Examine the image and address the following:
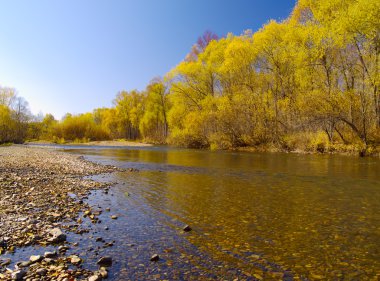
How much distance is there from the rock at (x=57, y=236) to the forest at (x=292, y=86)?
26322 millimetres

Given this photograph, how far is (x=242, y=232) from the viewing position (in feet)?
23.0

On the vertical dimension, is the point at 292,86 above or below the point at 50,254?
above

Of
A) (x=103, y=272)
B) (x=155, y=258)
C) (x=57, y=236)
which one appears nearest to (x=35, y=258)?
(x=57, y=236)

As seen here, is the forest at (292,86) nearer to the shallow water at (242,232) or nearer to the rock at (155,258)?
the shallow water at (242,232)

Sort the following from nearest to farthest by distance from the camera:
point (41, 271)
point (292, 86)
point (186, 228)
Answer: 1. point (41, 271)
2. point (186, 228)
3. point (292, 86)

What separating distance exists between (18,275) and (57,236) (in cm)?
169

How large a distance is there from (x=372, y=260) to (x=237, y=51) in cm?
3505

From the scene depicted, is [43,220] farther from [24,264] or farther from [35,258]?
[24,264]

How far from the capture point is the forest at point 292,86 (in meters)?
26.6

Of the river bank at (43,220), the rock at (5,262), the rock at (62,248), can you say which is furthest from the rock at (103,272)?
the rock at (5,262)

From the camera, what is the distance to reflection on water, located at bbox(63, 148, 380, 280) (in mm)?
5137

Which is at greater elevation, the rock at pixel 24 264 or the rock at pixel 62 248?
the rock at pixel 24 264

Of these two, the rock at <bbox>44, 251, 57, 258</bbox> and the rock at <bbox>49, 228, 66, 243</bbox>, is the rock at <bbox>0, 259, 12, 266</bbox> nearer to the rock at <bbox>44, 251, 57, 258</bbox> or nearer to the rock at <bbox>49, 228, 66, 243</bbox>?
the rock at <bbox>44, 251, 57, 258</bbox>

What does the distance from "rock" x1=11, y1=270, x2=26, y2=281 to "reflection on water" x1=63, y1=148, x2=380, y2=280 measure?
4.88 ft
